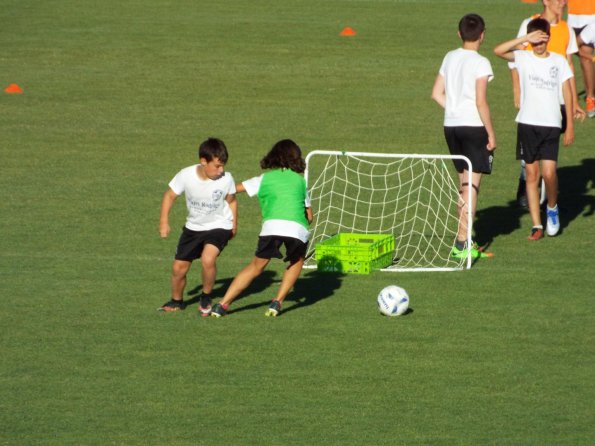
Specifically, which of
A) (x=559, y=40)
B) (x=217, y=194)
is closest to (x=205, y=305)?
(x=217, y=194)

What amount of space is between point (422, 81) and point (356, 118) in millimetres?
2838

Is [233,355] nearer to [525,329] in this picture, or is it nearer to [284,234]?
[284,234]

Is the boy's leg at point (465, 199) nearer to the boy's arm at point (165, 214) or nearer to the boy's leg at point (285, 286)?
the boy's leg at point (285, 286)

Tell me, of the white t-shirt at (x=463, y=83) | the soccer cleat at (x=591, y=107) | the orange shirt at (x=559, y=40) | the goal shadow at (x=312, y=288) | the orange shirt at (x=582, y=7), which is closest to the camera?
the goal shadow at (x=312, y=288)

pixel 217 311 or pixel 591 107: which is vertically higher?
pixel 591 107

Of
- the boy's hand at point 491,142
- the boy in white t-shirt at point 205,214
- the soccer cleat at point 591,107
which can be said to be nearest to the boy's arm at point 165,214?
the boy in white t-shirt at point 205,214

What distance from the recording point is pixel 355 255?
13.2 metres

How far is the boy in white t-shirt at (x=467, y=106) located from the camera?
13281mm

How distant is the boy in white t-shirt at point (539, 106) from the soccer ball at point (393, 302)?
3.31 metres

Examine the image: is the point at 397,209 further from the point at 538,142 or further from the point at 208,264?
the point at 208,264

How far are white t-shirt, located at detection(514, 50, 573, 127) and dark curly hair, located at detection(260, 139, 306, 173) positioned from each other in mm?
3629

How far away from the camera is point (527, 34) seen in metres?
13.7

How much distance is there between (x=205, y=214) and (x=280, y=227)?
0.70 m

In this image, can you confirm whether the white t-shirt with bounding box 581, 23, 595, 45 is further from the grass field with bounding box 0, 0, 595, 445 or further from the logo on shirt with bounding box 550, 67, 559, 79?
the logo on shirt with bounding box 550, 67, 559, 79
